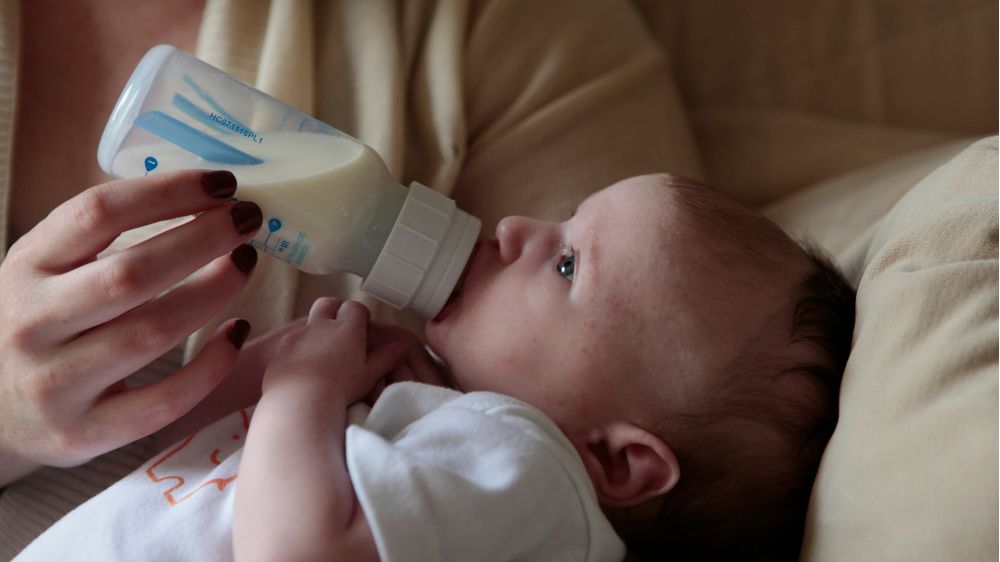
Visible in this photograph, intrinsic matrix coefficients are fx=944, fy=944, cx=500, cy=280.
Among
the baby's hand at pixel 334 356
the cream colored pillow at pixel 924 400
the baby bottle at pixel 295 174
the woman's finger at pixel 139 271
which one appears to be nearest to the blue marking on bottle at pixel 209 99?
the baby bottle at pixel 295 174

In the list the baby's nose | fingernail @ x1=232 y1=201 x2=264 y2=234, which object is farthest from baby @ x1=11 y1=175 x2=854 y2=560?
fingernail @ x1=232 y1=201 x2=264 y2=234

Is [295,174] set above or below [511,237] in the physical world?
above

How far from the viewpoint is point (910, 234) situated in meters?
0.89

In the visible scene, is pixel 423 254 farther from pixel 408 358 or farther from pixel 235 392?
pixel 235 392

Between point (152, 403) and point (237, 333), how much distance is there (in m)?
0.10

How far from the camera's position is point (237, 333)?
883 millimetres

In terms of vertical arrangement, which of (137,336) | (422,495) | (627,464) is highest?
(137,336)

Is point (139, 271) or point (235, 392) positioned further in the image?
point (235, 392)

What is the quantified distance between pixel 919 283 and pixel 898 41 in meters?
0.92

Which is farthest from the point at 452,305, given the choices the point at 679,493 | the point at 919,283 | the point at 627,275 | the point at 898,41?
the point at 898,41

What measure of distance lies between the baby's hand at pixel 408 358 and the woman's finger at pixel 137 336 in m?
0.21

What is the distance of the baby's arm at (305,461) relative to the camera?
70cm

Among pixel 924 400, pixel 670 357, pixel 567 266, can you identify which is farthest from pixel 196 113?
pixel 924 400

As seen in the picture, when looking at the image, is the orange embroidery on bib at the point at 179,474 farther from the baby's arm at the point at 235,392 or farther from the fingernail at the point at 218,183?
the fingernail at the point at 218,183
